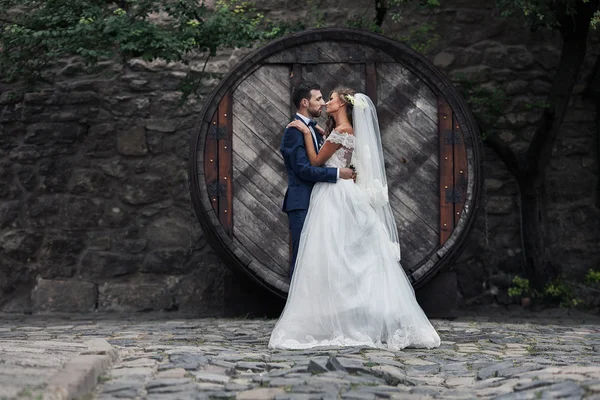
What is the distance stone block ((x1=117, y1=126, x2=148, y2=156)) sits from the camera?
780 centimetres

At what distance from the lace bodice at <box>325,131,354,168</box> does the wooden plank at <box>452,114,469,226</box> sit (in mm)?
1231

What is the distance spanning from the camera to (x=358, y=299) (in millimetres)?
5430

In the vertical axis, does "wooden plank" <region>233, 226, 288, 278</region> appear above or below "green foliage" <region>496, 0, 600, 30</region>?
below

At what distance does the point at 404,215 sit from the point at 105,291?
2.45m

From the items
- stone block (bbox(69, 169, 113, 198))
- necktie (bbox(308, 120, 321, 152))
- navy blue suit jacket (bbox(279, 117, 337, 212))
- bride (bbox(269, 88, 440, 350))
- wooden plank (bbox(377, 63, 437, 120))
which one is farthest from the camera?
stone block (bbox(69, 169, 113, 198))

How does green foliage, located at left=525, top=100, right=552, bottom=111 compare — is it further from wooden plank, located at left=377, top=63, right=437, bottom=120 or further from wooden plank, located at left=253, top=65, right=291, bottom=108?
wooden plank, located at left=253, top=65, right=291, bottom=108

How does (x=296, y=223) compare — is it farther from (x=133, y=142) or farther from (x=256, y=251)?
(x=133, y=142)

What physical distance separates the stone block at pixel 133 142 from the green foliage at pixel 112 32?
29.5 inches

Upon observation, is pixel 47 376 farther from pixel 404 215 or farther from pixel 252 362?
pixel 404 215

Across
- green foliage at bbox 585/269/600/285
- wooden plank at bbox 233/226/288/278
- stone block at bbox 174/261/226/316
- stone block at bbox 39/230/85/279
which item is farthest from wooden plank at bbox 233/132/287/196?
green foliage at bbox 585/269/600/285

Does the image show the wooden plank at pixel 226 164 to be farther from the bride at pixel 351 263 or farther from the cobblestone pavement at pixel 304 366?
the bride at pixel 351 263

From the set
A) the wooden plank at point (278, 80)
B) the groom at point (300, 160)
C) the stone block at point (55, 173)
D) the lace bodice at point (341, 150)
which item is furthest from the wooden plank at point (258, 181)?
the stone block at point (55, 173)

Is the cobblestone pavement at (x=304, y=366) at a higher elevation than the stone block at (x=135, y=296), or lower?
lower

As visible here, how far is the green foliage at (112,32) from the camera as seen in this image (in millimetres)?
6574
